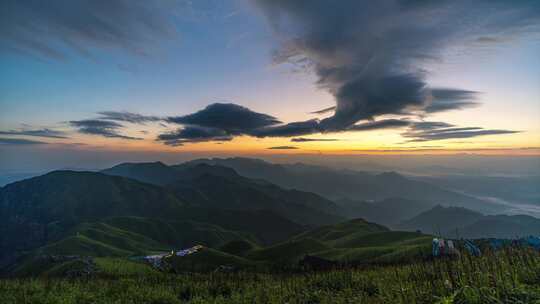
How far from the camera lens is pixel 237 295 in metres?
11.7

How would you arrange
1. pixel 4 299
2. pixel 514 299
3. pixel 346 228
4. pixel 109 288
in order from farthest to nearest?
pixel 346 228, pixel 109 288, pixel 4 299, pixel 514 299

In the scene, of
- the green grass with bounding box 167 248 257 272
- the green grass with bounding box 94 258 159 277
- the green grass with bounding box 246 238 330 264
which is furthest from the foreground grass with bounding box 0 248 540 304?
the green grass with bounding box 246 238 330 264

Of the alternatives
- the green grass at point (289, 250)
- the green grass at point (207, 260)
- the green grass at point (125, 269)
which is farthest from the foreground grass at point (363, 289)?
the green grass at point (289, 250)

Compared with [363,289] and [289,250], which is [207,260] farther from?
[363,289]

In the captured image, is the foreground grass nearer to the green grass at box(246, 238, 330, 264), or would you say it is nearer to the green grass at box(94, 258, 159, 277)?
the green grass at box(94, 258, 159, 277)

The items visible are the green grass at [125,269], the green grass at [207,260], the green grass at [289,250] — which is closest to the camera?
the green grass at [125,269]

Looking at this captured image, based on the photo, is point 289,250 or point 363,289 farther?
point 289,250

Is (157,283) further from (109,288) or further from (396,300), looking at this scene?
(396,300)

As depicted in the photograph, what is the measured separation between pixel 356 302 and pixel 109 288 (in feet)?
37.0

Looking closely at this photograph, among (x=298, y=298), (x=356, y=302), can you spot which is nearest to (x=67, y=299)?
(x=298, y=298)

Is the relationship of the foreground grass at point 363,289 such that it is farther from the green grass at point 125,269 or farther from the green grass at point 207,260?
the green grass at point 207,260

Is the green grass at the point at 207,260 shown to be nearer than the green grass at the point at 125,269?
No

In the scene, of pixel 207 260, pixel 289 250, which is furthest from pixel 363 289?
pixel 289 250

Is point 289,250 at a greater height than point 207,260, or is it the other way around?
point 207,260
